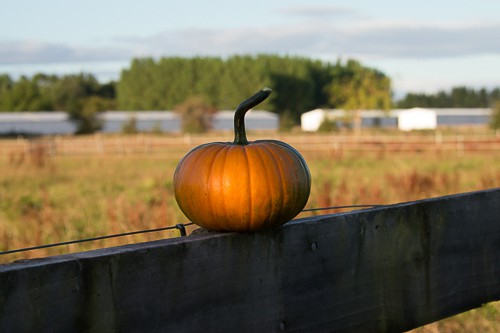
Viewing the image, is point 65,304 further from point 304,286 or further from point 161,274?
point 304,286

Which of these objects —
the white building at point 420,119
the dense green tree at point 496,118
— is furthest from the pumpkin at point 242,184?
the white building at point 420,119

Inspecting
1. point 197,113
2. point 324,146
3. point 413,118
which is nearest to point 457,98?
point 413,118

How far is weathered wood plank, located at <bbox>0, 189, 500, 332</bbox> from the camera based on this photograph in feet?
5.93

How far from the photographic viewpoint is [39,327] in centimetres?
175

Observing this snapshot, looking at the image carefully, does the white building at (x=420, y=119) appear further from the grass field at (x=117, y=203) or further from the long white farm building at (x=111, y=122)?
the grass field at (x=117, y=203)

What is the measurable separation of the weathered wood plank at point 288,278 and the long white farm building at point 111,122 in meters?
74.1

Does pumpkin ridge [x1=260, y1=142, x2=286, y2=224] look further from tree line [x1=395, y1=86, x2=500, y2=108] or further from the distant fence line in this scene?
tree line [x1=395, y1=86, x2=500, y2=108]

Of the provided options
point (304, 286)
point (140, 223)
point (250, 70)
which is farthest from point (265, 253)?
point (250, 70)

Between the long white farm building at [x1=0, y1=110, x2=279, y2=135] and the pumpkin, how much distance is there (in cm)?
7460

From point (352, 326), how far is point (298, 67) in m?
117

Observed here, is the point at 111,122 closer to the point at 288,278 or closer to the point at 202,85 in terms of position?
the point at 202,85

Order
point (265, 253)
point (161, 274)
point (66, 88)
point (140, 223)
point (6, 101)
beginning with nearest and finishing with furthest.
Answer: point (161, 274) < point (265, 253) < point (140, 223) < point (6, 101) < point (66, 88)

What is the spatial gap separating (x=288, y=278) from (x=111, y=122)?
84850 mm

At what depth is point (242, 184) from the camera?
88.9 inches
